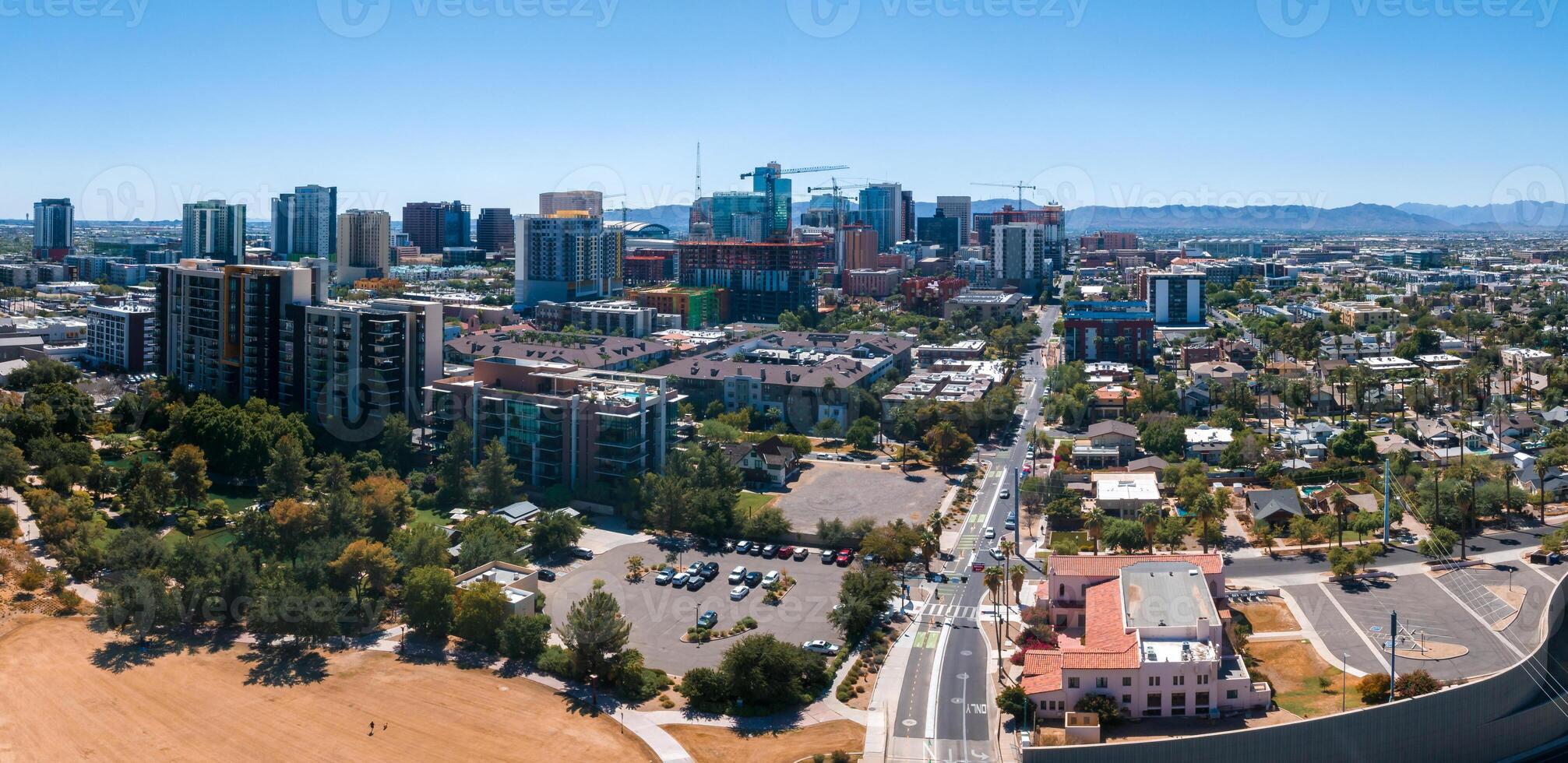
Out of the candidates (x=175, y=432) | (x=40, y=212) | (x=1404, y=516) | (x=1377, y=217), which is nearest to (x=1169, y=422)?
(x=1404, y=516)

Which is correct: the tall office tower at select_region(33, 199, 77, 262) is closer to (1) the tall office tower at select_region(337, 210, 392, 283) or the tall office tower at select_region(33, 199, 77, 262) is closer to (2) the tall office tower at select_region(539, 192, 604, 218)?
(1) the tall office tower at select_region(337, 210, 392, 283)

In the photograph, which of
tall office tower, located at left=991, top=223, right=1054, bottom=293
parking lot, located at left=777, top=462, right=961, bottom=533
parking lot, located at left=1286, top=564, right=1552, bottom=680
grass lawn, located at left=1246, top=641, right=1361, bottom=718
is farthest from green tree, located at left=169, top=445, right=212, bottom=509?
tall office tower, located at left=991, top=223, right=1054, bottom=293

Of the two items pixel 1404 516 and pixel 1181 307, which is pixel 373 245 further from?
pixel 1404 516

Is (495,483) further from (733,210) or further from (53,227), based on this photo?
(53,227)

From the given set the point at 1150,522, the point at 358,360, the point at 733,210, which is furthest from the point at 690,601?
the point at 733,210

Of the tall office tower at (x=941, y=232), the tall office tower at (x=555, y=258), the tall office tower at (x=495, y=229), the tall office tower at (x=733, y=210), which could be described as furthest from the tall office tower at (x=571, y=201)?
the tall office tower at (x=555, y=258)

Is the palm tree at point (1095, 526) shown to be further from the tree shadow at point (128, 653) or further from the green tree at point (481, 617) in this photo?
the tree shadow at point (128, 653)
